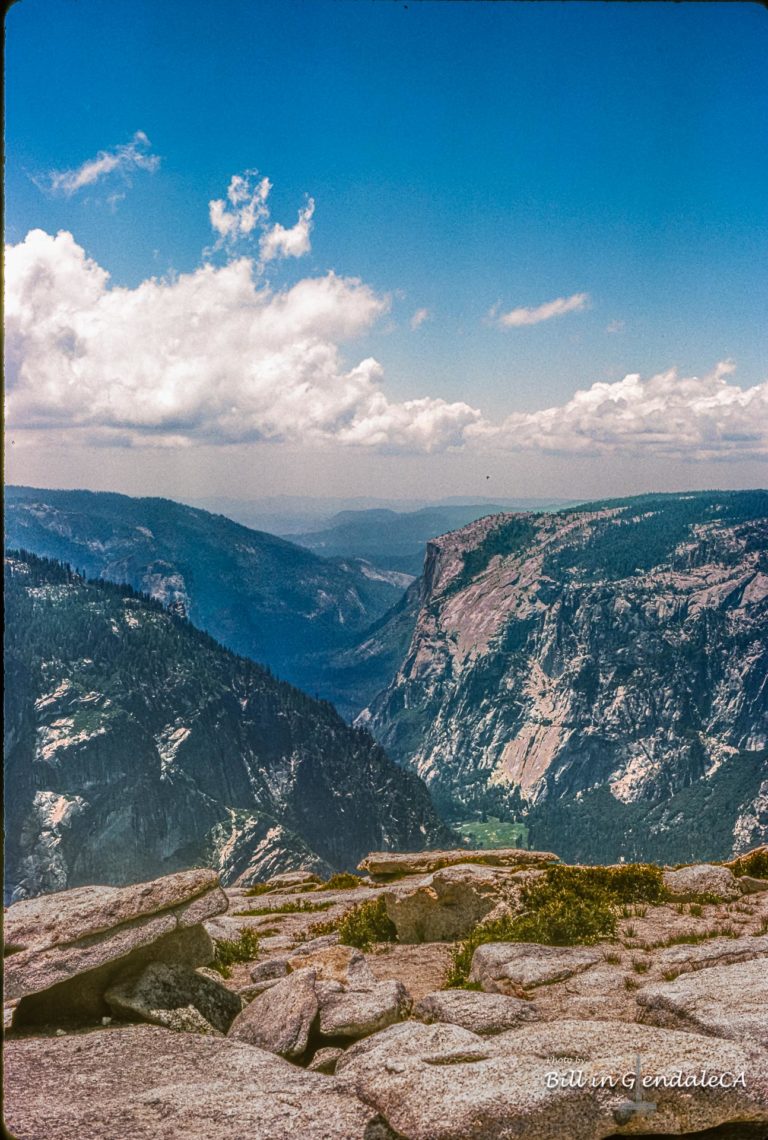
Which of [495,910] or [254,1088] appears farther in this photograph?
[495,910]

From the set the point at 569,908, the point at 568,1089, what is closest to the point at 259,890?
the point at 569,908

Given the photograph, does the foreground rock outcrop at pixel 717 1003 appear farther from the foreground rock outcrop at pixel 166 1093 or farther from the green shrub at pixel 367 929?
the green shrub at pixel 367 929

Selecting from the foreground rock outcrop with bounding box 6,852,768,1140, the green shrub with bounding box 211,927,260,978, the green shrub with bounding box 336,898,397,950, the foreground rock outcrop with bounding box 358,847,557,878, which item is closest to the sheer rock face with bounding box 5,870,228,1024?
the foreground rock outcrop with bounding box 6,852,768,1140

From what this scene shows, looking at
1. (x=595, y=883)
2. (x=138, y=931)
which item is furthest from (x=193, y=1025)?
(x=595, y=883)

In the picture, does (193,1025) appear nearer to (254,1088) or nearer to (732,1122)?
(254,1088)

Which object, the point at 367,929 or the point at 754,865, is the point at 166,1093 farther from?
the point at 754,865

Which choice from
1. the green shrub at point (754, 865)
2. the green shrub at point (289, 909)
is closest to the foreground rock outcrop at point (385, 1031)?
the green shrub at point (754, 865)
